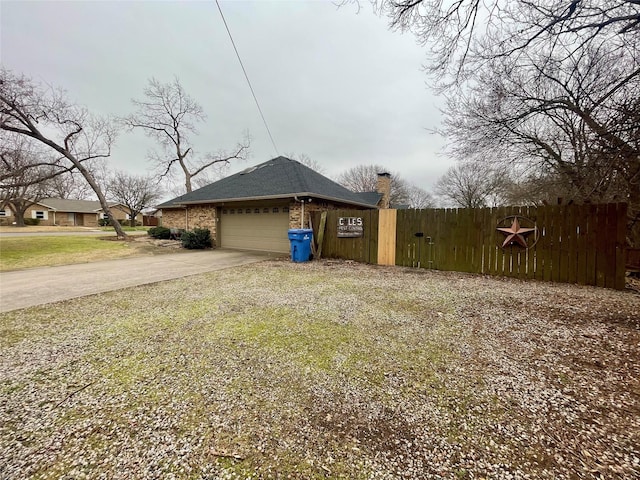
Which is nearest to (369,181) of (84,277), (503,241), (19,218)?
(503,241)

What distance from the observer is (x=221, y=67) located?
8.68m

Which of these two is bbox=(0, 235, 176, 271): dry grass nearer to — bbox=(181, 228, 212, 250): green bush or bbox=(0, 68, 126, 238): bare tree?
bbox=(181, 228, 212, 250): green bush

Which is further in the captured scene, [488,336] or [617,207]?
[617,207]

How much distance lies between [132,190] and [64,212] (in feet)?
30.1

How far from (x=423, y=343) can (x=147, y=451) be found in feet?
8.47

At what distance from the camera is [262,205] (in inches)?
432

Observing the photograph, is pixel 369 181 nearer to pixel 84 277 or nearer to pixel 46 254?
pixel 46 254

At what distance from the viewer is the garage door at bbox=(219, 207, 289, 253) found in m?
10.6

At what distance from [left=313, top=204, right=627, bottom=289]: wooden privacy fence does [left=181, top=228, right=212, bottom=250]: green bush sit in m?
7.17

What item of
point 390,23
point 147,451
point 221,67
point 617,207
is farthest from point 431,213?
point 221,67

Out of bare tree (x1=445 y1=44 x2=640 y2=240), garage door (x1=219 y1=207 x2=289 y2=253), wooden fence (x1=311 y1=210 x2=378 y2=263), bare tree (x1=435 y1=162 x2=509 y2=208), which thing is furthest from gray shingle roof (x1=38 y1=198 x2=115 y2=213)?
bare tree (x1=445 y1=44 x2=640 y2=240)

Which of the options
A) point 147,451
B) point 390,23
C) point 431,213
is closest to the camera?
point 147,451

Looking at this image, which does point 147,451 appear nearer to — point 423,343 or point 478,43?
point 423,343

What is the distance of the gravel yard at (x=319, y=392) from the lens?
151 centimetres
